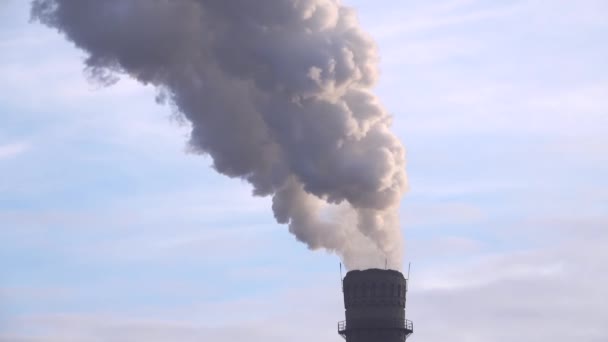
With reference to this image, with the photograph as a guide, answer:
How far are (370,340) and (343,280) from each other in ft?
23.1

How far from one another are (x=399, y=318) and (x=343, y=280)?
6.97 meters

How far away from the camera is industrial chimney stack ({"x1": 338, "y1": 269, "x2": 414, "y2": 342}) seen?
131375mm

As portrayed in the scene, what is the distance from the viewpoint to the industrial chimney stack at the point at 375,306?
13138 centimetres

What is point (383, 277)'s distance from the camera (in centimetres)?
13138

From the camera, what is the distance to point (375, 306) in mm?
131500

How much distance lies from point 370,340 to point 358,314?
9.72 feet

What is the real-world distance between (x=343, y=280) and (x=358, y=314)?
161 inches

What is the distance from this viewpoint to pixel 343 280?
13425cm

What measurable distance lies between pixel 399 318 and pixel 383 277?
197 inches

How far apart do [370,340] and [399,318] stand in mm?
4079

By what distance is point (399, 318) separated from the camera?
133125mm

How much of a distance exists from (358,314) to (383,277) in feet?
15.4

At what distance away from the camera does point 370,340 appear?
431 feet

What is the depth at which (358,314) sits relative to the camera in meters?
132
